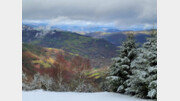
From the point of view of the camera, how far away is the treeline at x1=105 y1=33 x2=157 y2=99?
9.42 metres

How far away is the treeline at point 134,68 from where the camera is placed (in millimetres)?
9422

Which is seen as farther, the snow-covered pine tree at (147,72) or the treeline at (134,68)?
the treeline at (134,68)

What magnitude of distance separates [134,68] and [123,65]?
779 mm

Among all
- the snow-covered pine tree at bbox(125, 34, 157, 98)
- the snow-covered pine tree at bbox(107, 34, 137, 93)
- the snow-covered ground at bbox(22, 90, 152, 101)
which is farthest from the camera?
the snow-covered pine tree at bbox(107, 34, 137, 93)

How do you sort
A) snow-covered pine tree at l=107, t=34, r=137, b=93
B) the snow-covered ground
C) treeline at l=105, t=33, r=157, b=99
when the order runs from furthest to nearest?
snow-covered pine tree at l=107, t=34, r=137, b=93 → treeline at l=105, t=33, r=157, b=99 → the snow-covered ground

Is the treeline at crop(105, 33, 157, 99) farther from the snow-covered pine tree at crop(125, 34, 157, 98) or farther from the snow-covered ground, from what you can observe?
the snow-covered ground

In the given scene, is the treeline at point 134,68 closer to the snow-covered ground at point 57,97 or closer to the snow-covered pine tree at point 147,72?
the snow-covered pine tree at point 147,72

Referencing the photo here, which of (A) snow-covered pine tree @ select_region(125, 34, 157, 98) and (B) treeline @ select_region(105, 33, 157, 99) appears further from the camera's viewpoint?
(B) treeline @ select_region(105, 33, 157, 99)

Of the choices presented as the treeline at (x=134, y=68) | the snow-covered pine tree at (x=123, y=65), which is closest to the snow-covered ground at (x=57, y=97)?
the treeline at (x=134, y=68)

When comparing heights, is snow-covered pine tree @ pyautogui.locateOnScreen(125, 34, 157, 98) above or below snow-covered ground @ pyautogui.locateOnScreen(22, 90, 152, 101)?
above

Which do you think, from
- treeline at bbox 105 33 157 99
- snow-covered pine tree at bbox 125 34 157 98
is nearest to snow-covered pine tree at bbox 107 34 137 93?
treeline at bbox 105 33 157 99

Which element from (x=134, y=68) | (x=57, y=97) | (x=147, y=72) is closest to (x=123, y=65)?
(x=134, y=68)
